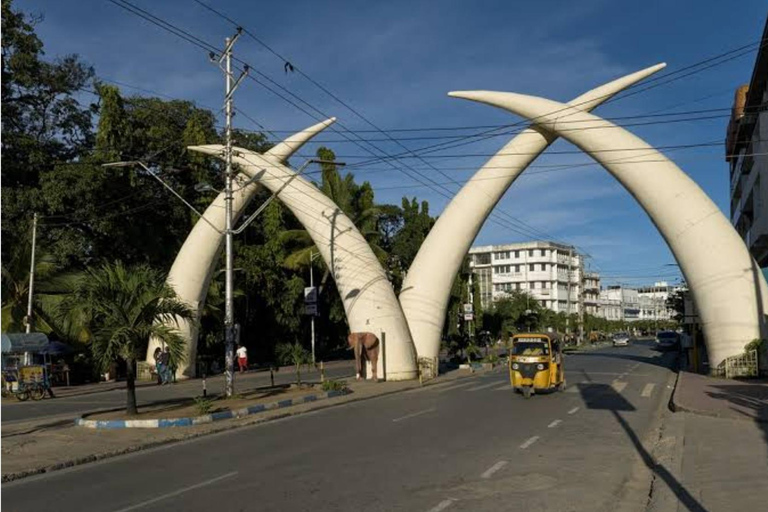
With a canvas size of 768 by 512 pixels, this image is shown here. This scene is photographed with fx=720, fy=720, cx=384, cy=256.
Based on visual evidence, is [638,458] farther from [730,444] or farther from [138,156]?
[138,156]

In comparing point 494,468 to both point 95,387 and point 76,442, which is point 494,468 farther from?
point 95,387

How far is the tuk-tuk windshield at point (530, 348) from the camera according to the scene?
2180 centimetres

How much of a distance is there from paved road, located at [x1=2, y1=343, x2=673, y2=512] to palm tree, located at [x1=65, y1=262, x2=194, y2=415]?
11.4ft

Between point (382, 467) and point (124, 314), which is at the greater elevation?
point (124, 314)

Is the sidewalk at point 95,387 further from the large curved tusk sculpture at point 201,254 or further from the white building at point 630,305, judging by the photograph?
the white building at point 630,305

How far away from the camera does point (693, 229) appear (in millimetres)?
29672

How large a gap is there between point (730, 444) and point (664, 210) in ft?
64.9

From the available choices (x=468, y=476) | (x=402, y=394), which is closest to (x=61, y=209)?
(x=402, y=394)

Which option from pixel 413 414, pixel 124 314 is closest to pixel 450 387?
pixel 413 414

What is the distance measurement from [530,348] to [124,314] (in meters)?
11.7

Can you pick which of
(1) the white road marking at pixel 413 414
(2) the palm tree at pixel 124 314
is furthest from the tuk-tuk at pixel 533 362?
(2) the palm tree at pixel 124 314

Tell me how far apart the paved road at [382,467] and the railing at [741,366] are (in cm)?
1230

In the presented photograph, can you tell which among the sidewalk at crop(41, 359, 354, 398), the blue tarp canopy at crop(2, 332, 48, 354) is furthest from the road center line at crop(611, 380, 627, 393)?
the blue tarp canopy at crop(2, 332, 48, 354)

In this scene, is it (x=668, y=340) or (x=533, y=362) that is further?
(x=668, y=340)
